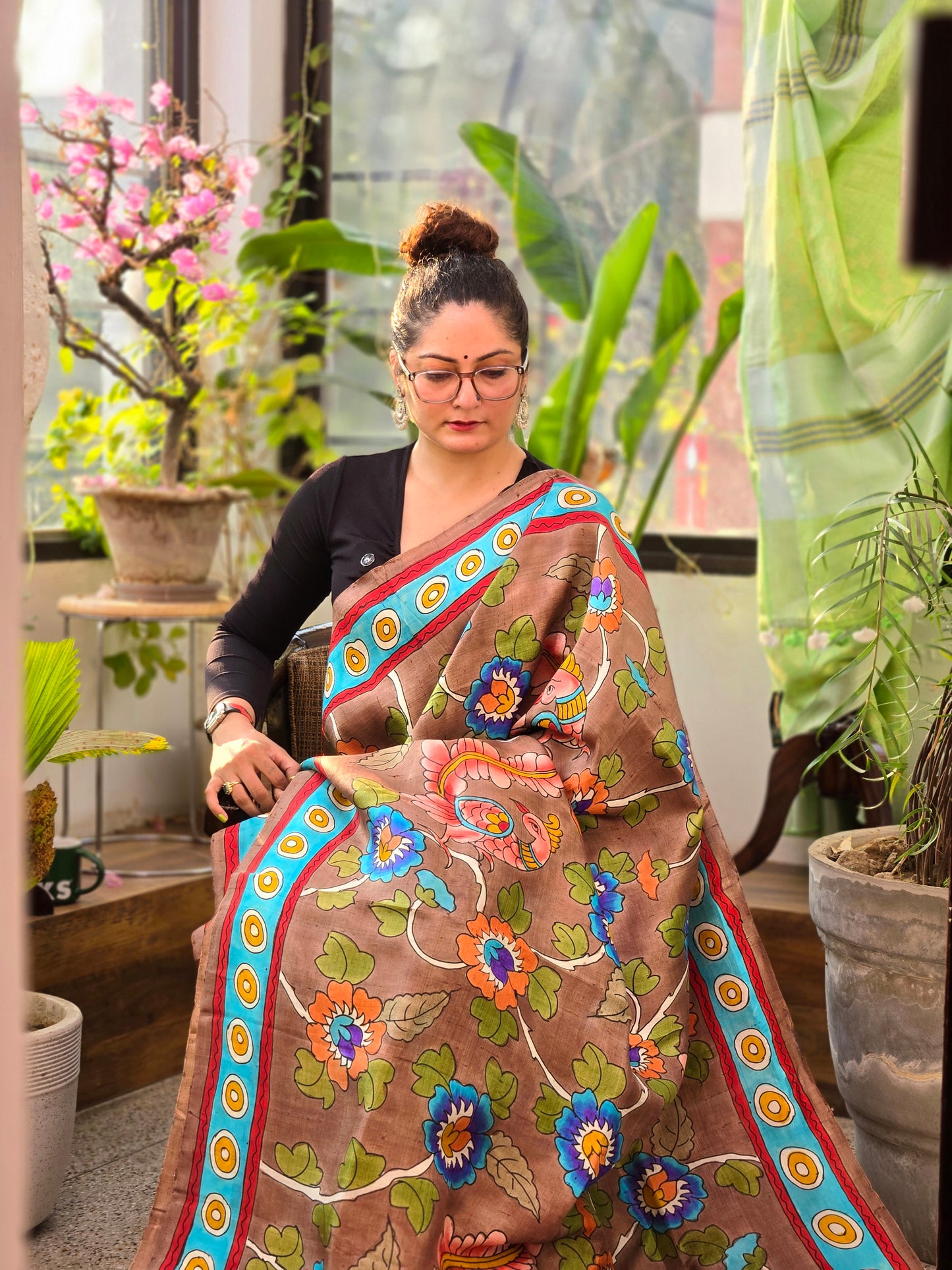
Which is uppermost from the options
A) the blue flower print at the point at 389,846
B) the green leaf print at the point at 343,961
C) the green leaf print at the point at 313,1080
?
the blue flower print at the point at 389,846

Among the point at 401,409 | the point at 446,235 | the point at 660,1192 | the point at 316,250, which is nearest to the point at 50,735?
the point at 401,409

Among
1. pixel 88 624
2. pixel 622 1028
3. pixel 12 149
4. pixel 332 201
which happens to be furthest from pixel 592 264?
pixel 12 149

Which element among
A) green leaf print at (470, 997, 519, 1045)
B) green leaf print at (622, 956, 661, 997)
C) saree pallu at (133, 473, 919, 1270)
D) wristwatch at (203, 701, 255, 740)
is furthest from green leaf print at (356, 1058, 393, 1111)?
wristwatch at (203, 701, 255, 740)

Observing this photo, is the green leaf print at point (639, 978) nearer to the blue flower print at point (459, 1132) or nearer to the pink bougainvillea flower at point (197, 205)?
the blue flower print at point (459, 1132)

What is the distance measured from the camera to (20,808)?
0.62 meters

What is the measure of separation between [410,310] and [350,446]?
5.61 ft

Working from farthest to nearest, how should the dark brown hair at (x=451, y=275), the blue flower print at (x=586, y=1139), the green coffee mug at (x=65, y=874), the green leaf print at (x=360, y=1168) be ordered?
the green coffee mug at (x=65, y=874)
the dark brown hair at (x=451, y=275)
the blue flower print at (x=586, y=1139)
the green leaf print at (x=360, y=1168)

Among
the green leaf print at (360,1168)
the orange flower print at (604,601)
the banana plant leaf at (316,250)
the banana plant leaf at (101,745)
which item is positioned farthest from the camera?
the banana plant leaf at (316,250)

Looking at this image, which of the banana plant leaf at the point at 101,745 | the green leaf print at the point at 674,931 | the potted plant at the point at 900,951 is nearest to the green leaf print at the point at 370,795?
the green leaf print at the point at 674,931

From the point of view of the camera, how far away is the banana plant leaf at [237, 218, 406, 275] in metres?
2.86

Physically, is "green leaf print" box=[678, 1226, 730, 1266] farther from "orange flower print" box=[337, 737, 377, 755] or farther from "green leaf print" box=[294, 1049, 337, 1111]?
"orange flower print" box=[337, 737, 377, 755]

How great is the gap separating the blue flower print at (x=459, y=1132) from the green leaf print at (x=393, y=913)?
0.16 m

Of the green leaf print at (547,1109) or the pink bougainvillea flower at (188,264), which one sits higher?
the pink bougainvillea flower at (188,264)

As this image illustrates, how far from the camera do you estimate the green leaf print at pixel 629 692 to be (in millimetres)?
1586
